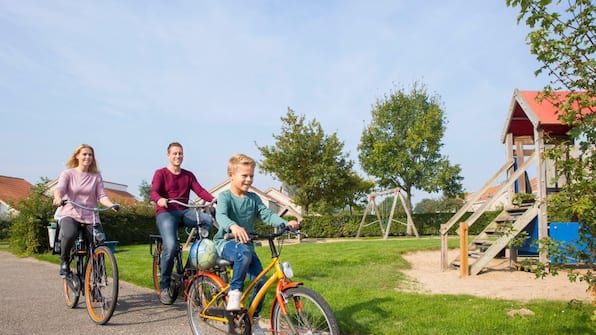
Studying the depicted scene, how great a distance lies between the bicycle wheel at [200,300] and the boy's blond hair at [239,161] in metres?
0.99

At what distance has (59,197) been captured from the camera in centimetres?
547

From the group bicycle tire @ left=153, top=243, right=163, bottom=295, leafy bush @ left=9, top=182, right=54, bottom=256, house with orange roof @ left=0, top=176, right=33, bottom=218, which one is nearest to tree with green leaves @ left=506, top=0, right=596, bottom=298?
bicycle tire @ left=153, top=243, right=163, bottom=295

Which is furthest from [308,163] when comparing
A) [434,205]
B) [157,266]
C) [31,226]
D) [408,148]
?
[434,205]

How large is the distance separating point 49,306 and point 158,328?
2.01 metres

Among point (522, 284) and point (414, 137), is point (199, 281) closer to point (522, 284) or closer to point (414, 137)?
point (522, 284)

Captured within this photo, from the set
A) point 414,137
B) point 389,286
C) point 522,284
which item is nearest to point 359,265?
point 389,286

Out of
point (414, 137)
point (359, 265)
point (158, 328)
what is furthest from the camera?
point (414, 137)

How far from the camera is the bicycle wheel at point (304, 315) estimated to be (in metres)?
3.06

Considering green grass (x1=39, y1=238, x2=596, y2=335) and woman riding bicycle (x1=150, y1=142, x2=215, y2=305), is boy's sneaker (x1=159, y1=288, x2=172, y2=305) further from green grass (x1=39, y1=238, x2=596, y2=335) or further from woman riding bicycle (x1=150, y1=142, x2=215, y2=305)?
green grass (x1=39, y1=238, x2=596, y2=335)

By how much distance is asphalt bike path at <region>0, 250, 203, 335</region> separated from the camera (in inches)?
182

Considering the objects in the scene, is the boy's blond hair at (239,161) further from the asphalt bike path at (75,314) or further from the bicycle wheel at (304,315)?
the asphalt bike path at (75,314)

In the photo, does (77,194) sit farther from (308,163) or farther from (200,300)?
(308,163)

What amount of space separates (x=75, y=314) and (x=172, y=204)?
63.0 inches

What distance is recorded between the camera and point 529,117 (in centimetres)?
982
